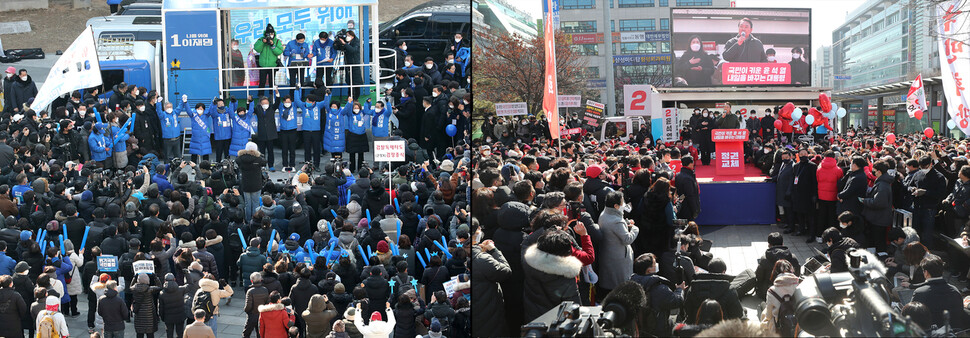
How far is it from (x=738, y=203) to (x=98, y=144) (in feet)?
33.3

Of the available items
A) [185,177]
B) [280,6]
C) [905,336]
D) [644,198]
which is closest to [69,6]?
[280,6]

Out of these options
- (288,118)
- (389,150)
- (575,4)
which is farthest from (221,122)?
(575,4)

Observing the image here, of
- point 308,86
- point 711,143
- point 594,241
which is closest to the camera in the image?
point 594,241

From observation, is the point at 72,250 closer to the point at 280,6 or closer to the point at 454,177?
the point at 454,177

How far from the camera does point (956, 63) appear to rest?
35.8ft

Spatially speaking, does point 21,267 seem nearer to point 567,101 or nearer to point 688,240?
point 688,240

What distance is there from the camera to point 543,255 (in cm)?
523

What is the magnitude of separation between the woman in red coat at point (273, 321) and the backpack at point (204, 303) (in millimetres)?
706

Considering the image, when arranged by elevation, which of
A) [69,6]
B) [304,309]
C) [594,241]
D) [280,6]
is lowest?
[304,309]

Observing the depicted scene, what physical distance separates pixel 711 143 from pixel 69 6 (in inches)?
1072

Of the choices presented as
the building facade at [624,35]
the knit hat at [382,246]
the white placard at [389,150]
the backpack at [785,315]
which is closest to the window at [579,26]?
the building facade at [624,35]

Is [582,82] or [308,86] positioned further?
[582,82]

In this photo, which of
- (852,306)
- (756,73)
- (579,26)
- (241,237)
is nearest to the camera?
(852,306)

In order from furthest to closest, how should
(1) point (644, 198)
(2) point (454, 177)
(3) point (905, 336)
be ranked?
(2) point (454, 177) → (1) point (644, 198) → (3) point (905, 336)
